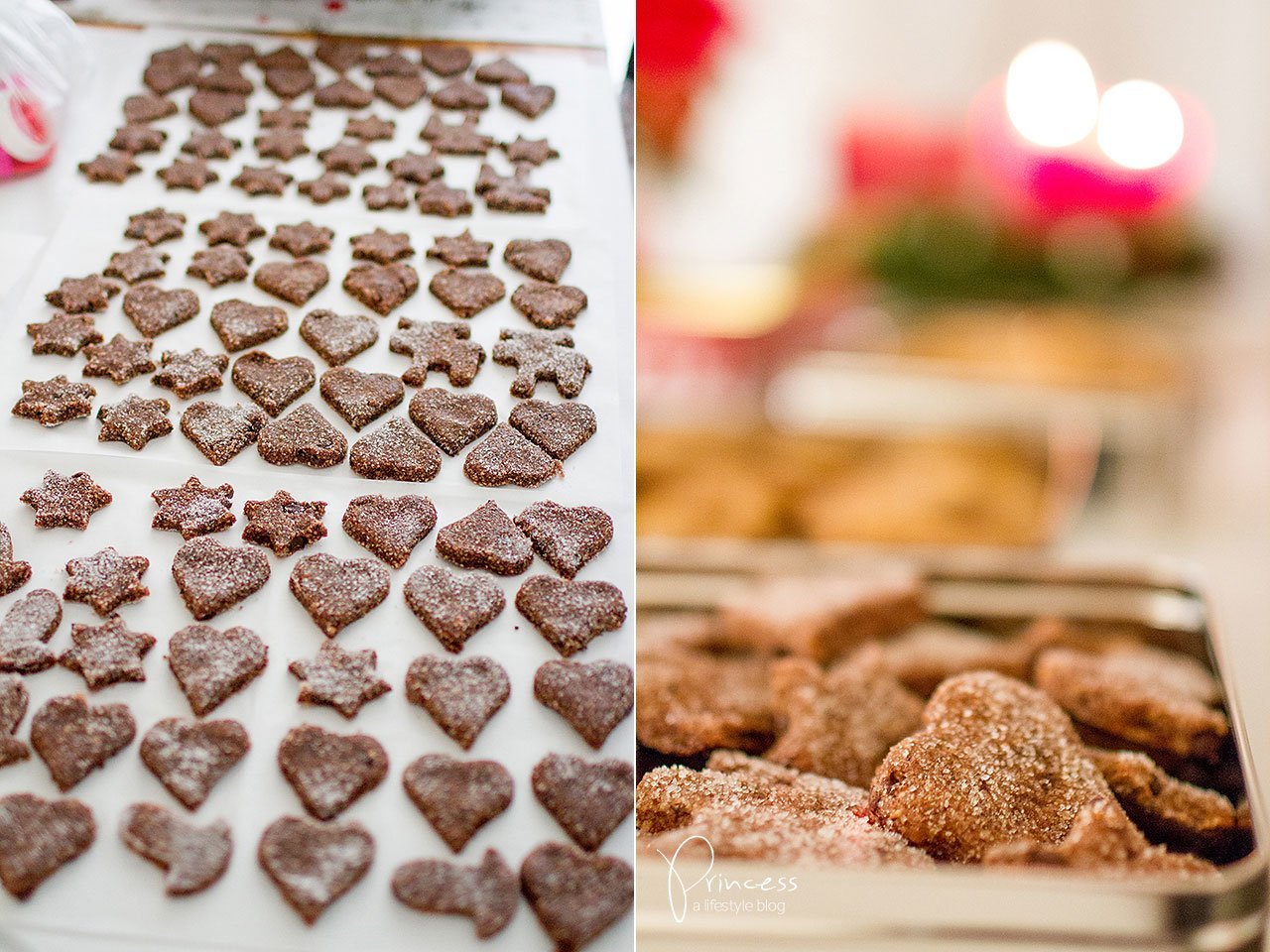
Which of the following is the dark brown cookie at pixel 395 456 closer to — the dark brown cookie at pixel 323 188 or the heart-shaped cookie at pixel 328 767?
the heart-shaped cookie at pixel 328 767

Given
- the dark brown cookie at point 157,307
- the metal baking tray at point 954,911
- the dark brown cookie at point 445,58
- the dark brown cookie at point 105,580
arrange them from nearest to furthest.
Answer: the metal baking tray at point 954,911, the dark brown cookie at point 105,580, the dark brown cookie at point 157,307, the dark brown cookie at point 445,58

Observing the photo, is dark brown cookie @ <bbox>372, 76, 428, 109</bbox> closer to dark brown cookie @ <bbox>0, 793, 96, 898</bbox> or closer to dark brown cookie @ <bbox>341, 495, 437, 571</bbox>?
dark brown cookie @ <bbox>341, 495, 437, 571</bbox>

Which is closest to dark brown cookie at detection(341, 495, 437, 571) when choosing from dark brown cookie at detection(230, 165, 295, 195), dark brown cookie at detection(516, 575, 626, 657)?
dark brown cookie at detection(516, 575, 626, 657)

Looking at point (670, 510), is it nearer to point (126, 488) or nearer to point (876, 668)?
point (876, 668)

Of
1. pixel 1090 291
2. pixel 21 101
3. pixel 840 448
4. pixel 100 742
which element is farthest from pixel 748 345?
pixel 100 742

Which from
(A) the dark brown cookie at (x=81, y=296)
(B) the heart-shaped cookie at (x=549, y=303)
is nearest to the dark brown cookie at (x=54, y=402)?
(A) the dark brown cookie at (x=81, y=296)

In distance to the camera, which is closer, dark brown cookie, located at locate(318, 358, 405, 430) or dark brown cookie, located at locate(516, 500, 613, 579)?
dark brown cookie, located at locate(516, 500, 613, 579)
